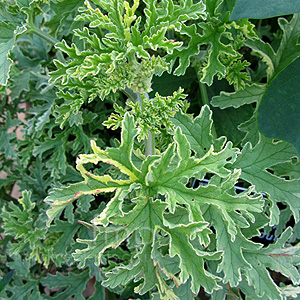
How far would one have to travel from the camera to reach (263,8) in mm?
802

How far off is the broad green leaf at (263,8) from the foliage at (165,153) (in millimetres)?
15

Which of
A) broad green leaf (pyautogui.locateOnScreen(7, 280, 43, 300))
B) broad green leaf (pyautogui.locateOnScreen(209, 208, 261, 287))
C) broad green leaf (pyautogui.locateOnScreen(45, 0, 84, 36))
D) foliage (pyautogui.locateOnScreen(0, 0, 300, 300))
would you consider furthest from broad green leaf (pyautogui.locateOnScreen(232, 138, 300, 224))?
broad green leaf (pyautogui.locateOnScreen(7, 280, 43, 300))

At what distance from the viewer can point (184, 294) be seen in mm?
1043

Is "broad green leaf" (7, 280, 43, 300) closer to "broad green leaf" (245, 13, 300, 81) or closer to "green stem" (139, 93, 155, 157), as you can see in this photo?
"green stem" (139, 93, 155, 157)

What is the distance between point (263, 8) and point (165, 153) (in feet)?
1.30

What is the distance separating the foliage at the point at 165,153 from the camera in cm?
80

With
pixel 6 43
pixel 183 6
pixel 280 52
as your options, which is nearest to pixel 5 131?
pixel 6 43

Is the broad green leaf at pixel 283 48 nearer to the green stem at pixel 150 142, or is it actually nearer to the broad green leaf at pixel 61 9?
the green stem at pixel 150 142

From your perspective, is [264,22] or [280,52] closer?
[280,52]

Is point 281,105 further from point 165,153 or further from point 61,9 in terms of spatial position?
point 61,9

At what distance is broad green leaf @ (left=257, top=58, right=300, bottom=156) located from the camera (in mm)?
889

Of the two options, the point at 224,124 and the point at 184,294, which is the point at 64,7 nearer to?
the point at 224,124

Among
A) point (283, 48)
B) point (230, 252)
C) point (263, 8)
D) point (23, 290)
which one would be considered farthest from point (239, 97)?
point (23, 290)

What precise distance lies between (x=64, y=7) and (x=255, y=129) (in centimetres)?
70
